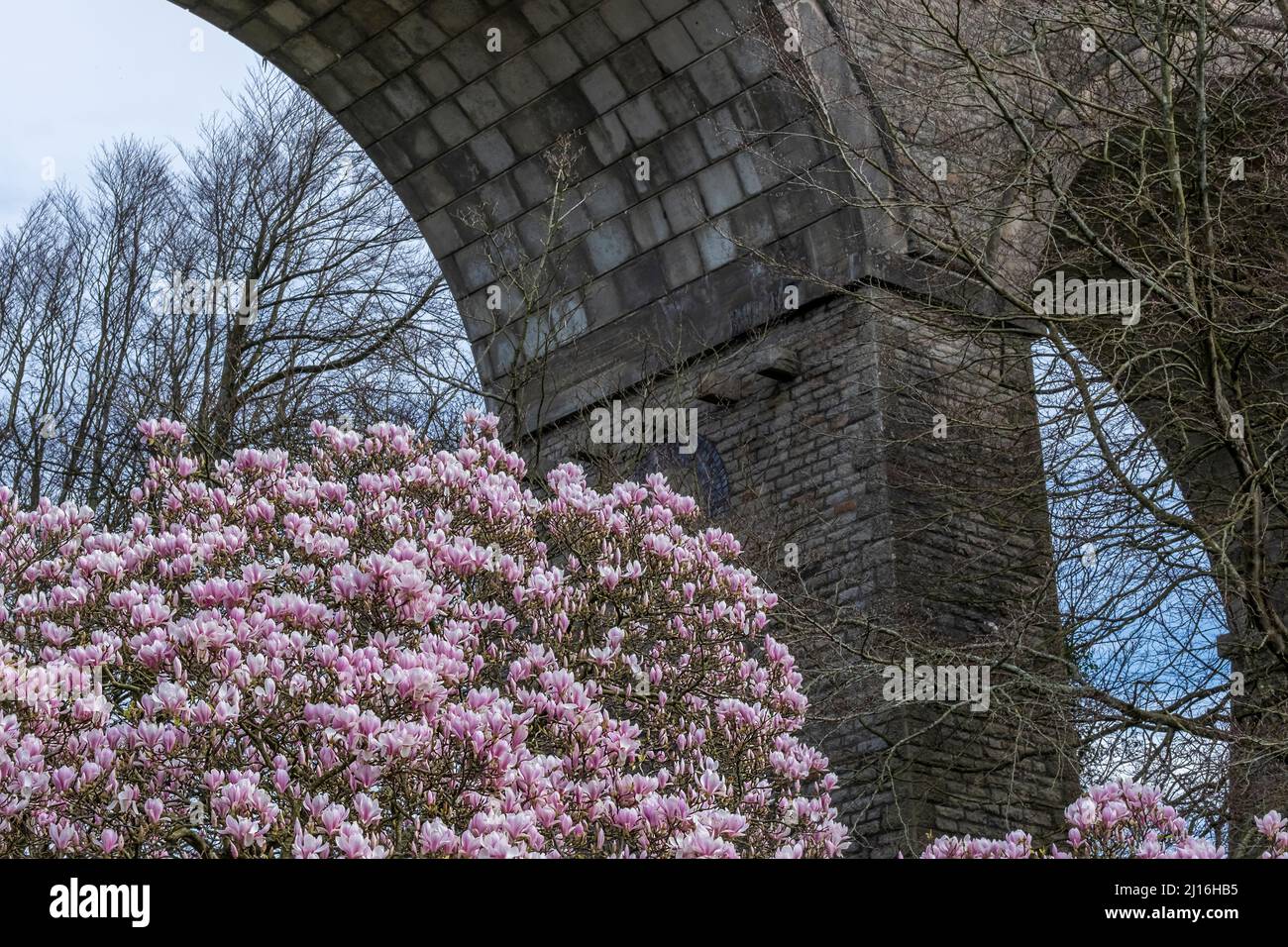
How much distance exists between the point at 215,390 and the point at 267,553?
997 cm

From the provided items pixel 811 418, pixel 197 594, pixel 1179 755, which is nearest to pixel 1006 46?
pixel 811 418

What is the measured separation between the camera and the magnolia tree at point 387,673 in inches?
179

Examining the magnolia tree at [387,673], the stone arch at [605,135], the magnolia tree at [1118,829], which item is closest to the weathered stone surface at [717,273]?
the stone arch at [605,135]

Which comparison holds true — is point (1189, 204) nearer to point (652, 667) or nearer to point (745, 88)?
point (745, 88)

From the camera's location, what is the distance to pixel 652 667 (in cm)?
589

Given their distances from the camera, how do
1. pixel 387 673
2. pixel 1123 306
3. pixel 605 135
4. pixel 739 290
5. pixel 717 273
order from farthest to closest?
pixel 605 135, pixel 717 273, pixel 739 290, pixel 1123 306, pixel 387 673

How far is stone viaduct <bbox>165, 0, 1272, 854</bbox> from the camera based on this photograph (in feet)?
36.3

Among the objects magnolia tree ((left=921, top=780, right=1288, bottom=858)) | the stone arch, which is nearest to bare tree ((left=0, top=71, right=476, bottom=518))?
the stone arch

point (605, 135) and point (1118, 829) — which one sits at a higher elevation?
point (605, 135)

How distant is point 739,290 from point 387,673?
27.7 ft

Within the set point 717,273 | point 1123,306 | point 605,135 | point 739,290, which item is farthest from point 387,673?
point 605,135

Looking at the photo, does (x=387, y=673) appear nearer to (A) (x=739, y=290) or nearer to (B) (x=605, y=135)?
(A) (x=739, y=290)

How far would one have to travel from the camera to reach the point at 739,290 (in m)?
12.8

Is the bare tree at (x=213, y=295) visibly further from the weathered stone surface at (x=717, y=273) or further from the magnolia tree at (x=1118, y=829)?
the magnolia tree at (x=1118, y=829)
